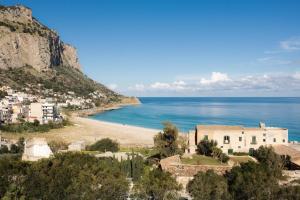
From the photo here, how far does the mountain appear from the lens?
417 feet

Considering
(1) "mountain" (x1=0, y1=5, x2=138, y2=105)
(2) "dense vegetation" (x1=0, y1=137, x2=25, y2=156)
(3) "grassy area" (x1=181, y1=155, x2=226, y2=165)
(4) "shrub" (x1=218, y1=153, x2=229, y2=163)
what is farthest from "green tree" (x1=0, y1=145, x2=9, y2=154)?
(1) "mountain" (x1=0, y1=5, x2=138, y2=105)

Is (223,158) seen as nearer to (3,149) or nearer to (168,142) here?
(168,142)

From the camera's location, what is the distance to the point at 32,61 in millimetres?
141625

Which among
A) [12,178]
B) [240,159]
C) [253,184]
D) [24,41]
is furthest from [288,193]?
[24,41]

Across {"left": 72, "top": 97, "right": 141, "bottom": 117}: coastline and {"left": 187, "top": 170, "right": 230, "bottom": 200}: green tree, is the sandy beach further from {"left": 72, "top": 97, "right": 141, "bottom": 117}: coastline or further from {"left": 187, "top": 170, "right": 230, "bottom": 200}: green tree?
{"left": 72, "top": 97, "right": 141, "bottom": 117}: coastline

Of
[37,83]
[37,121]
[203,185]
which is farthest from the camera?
[37,83]

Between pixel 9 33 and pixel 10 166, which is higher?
pixel 9 33

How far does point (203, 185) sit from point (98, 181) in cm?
532

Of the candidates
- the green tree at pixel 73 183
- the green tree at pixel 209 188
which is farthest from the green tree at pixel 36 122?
the green tree at pixel 209 188

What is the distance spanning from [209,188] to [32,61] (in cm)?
13044

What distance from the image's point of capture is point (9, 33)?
445 ft

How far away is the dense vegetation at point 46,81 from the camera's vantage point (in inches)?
4769

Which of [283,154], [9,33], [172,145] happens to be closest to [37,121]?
[172,145]

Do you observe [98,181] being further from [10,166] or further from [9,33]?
[9,33]
